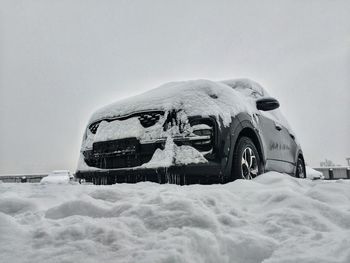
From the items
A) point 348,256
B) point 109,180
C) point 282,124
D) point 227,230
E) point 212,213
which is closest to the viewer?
point 348,256

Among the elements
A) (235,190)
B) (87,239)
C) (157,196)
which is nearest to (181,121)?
(235,190)

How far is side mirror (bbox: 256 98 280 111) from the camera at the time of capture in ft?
14.4

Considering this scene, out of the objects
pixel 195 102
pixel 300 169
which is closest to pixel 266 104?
pixel 195 102

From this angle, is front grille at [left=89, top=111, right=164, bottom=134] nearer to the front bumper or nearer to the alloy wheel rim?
the front bumper

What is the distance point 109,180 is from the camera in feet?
12.1

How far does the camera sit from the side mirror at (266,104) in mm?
4387

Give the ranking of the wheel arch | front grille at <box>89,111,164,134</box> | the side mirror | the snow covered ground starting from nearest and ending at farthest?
1. the snow covered ground
2. the wheel arch
3. front grille at <box>89,111,164,134</box>
4. the side mirror

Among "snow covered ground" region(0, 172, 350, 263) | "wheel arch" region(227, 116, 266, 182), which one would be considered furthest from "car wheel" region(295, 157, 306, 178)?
"snow covered ground" region(0, 172, 350, 263)

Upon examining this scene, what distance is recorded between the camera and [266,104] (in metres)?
4.42

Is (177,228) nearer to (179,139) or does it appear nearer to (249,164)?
(179,139)

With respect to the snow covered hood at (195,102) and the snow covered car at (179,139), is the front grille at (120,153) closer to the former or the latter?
the snow covered car at (179,139)

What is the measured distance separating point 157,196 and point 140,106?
1760 millimetres

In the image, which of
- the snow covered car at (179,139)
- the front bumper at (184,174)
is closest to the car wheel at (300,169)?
the snow covered car at (179,139)

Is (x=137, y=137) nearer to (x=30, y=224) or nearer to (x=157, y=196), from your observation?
(x=157, y=196)
